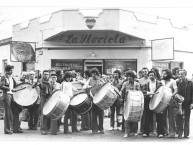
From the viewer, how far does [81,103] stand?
9.96 m

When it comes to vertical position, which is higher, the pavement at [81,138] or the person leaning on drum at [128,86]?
the person leaning on drum at [128,86]

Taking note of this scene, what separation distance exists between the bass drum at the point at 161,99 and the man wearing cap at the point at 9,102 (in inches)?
154

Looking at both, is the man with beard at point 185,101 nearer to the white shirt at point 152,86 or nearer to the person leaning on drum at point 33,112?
the white shirt at point 152,86

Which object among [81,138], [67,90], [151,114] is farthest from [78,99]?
[151,114]

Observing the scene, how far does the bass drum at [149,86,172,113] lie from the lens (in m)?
9.29

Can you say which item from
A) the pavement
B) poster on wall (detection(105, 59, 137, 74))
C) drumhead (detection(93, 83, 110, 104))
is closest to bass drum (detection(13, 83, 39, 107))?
the pavement

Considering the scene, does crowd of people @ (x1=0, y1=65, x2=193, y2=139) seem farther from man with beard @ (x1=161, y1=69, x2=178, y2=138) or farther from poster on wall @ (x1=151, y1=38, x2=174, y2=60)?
poster on wall @ (x1=151, y1=38, x2=174, y2=60)

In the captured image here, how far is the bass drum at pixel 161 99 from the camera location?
929 centimetres

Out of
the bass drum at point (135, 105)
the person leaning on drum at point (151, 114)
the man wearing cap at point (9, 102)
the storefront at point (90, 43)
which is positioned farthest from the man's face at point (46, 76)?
the storefront at point (90, 43)

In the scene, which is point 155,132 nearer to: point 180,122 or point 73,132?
point 180,122

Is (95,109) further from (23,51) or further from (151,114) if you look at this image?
(23,51)

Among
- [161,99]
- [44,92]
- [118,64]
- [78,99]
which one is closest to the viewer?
[161,99]

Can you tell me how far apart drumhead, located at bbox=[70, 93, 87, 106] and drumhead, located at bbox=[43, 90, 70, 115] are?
29 centimetres

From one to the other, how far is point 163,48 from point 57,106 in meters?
13.7
